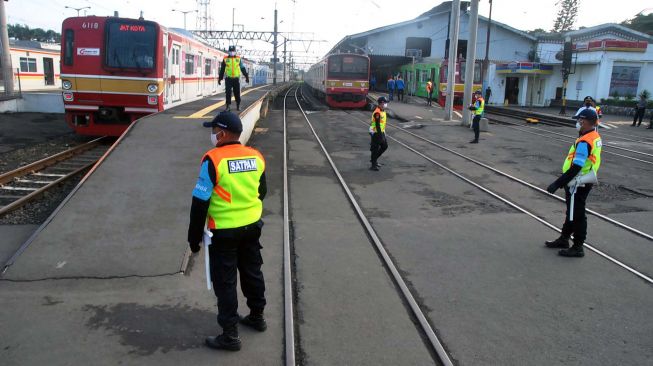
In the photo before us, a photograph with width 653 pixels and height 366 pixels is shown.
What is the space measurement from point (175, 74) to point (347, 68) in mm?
15205

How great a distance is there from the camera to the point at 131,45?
12922mm

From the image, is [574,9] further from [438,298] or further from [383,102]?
[438,298]

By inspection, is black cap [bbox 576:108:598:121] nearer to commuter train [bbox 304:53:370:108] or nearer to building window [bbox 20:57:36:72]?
commuter train [bbox 304:53:370:108]

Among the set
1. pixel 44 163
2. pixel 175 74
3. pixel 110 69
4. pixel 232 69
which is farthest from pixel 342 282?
pixel 175 74

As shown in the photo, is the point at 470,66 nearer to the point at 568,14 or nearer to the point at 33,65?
the point at 33,65

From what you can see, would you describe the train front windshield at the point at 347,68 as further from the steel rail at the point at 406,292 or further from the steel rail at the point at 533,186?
the steel rail at the point at 406,292

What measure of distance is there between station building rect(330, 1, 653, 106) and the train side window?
24624 millimetres

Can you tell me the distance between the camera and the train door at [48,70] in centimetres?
3825

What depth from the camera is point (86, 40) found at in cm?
1277

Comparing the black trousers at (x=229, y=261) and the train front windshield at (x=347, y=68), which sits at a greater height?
the train front windshield at (x=347, y=68)

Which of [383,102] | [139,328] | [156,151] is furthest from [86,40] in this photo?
[139,328]

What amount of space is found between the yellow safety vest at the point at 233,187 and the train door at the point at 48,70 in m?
40.6

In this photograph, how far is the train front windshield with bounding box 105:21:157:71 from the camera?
12.9 metres

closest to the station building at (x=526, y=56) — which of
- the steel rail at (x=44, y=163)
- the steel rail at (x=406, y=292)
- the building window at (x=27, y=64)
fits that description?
the steel rail at (x=44, y=163)
